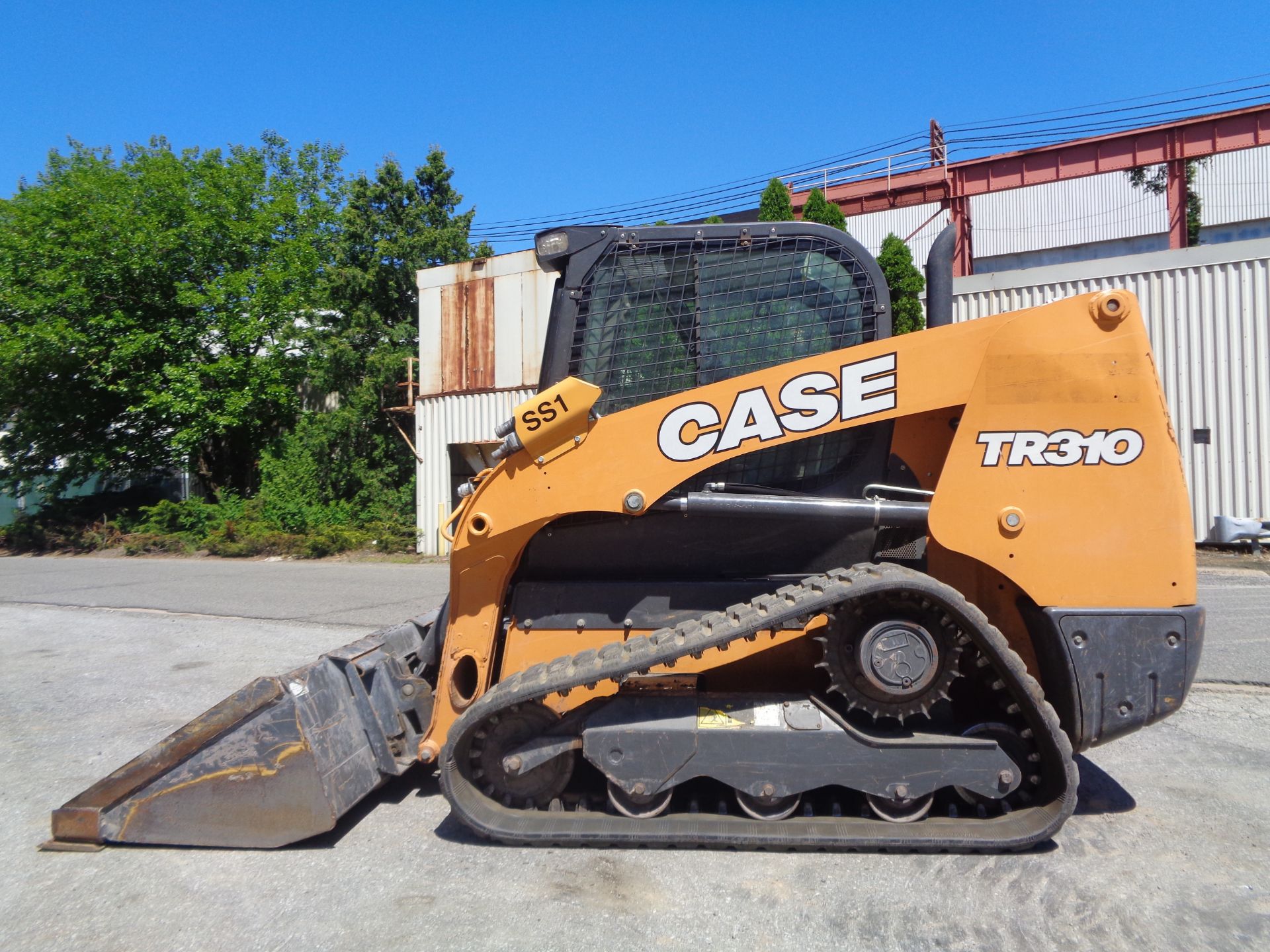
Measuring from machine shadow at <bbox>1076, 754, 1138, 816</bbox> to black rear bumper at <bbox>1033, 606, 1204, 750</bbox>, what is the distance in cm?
56

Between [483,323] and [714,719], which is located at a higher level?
[483,323]

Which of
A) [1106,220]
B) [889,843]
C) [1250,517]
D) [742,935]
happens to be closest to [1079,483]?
[889,843]

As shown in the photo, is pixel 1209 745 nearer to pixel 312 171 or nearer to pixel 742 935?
pixel 742 935

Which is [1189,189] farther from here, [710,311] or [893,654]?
[893,654]

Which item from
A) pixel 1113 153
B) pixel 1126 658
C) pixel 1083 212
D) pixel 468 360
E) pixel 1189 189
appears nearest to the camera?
pixel 1126 658

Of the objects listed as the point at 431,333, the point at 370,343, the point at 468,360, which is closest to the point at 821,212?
the point at 468,360

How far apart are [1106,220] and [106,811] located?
30.1 m

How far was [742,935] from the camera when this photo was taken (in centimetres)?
296

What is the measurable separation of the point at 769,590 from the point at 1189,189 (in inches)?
1146

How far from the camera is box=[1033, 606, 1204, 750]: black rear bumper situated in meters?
3.44

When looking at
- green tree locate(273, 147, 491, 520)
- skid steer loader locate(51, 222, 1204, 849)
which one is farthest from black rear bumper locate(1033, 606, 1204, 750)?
green tree locate(273, 147, 491, 520)

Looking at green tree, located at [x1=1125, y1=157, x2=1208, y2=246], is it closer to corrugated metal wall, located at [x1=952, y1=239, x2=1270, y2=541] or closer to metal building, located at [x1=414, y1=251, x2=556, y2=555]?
corrugated metal wall, located at [x1=952, y1=239, x2=1270, y2=541]

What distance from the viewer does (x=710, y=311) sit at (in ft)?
12.9

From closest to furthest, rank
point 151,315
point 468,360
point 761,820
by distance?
point 761,820 < point 468,360 < point 151,315
